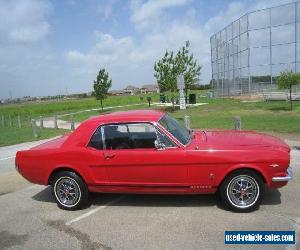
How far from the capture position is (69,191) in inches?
245

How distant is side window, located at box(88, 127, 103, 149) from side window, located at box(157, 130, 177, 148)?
99 cm

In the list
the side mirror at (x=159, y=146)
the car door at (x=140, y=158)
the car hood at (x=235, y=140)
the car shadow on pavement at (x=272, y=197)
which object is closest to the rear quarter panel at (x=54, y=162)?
the car door at (x=140, y=158)

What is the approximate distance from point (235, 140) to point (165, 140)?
3.82 feet

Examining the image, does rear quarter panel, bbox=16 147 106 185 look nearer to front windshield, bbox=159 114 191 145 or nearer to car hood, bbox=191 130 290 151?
front windshield, bbox=159 114 191 145

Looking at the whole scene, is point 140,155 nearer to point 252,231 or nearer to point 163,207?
point 163,207

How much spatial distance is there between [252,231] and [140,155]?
1.98m

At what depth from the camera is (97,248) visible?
4672 mm

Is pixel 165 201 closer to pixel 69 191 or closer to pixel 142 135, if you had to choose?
pixel 142 135

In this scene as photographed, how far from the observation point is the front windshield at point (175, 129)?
5918 mm

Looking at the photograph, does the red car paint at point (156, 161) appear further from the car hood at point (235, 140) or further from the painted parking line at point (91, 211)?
the painted parking line at point (91, 211)

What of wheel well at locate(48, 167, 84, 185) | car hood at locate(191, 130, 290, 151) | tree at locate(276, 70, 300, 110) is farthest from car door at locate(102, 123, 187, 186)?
tree at locate(276, 70, 300, 110)

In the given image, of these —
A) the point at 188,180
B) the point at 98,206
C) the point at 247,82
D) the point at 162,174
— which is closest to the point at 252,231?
the point at 188,180

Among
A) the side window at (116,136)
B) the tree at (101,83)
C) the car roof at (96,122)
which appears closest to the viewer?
the side window at (116,136)

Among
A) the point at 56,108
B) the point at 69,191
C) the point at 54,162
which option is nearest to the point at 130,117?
the point at 54,162
